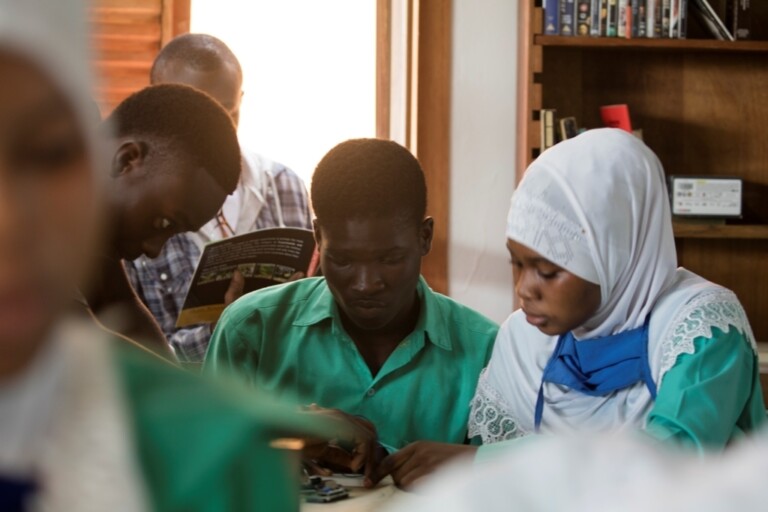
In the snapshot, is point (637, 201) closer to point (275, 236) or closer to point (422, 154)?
point (275, 236)

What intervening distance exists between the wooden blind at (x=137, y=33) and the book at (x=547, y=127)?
3.81 ft

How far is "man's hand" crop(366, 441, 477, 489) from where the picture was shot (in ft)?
5.34

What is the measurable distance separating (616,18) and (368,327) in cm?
184

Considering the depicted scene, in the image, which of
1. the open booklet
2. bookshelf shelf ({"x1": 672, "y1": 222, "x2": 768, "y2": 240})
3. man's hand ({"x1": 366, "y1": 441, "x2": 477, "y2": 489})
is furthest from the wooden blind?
man's hand ({"x1": 366, "y1": 441, "x2": 477, "y2": 489})

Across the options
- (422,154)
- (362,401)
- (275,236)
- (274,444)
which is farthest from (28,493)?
(422,154)

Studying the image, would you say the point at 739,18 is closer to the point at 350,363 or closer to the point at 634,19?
the point at 634,19

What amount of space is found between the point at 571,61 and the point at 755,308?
990 mm

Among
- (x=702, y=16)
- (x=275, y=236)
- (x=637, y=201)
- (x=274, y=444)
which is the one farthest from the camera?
(x=702, y=16)

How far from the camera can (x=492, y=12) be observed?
3625mm

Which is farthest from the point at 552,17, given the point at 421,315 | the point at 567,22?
the point at 421,315

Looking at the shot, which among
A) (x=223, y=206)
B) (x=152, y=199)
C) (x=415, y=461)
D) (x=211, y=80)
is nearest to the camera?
(x=415, y=461)

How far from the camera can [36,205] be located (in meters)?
0.38

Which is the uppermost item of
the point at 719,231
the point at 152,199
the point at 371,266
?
the point at 152,199

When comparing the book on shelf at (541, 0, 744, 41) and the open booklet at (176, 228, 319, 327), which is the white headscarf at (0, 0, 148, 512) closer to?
the open booklet at (176, 228, 319, 327)
